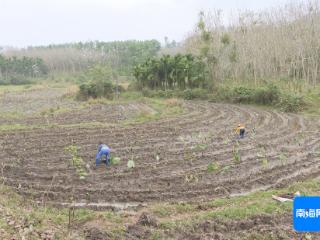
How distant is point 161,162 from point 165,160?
0.98ft

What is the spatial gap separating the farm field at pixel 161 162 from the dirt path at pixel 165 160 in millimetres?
27

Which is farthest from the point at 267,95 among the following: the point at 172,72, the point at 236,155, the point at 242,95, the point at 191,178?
the point at 191,178

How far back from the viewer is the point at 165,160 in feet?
39.3

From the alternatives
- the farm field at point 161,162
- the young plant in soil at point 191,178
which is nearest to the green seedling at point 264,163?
the farm field at point 161,162

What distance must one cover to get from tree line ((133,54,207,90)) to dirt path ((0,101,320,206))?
14.9 meters

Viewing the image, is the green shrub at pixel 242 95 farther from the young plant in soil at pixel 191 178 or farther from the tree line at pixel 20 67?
the tree line at pixel 20 67

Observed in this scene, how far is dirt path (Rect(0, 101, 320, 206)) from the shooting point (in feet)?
30.5

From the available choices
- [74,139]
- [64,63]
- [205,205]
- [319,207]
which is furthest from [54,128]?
[64,63]

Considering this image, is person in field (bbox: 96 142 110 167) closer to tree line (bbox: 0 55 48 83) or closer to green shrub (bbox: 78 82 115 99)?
green shrub (bbox: 78 82 115 99)

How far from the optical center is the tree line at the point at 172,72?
33.7 meters

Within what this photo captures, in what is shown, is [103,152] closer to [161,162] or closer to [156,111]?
[161,162]

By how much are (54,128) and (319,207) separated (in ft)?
51.7

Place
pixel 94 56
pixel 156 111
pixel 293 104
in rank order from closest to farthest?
1. pixel 293 104
2. pixel 156 111
3. pixel 94 56

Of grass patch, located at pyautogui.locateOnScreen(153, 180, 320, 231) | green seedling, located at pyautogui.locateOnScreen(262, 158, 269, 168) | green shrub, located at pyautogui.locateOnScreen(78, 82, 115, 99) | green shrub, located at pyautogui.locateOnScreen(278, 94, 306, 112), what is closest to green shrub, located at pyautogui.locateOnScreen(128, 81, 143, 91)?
green shrub, located at pyautogui.locateOnScreen(78, 82, 115, 99)
